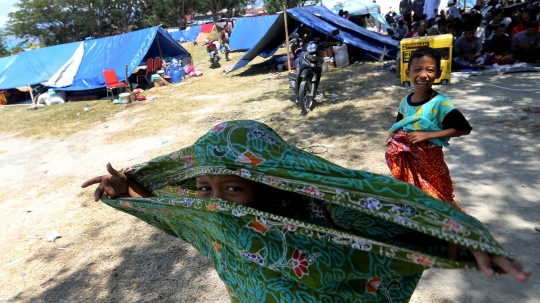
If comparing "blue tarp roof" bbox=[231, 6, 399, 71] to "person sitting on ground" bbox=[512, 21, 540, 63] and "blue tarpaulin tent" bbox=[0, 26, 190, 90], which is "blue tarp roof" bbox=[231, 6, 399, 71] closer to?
"person sitting on ground" bbox=[512, 21, 540, 63]

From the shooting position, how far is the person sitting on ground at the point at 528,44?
24.5 ft

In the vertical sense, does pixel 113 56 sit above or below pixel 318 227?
above

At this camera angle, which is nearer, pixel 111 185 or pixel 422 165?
pixel 111 185

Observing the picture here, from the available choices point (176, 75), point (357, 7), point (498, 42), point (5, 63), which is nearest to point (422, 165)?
point (498, 42)

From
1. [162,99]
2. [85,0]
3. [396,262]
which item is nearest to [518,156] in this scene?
[396,262]

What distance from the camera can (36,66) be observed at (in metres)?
12.9

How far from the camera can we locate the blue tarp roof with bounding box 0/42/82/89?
41.4 ft

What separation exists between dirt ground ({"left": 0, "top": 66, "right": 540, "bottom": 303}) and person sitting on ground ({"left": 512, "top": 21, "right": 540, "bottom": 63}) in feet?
3.59

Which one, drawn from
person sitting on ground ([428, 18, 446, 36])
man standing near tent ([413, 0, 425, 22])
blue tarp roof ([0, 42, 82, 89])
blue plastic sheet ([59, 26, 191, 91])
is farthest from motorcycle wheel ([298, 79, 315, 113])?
blue tarp roof ([0, 42, 82, 89])

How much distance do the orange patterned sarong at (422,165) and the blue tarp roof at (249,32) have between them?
49.6ft

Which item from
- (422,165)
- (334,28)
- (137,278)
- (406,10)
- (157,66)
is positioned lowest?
(137,278)

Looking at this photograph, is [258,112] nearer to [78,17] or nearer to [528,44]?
[528,44]

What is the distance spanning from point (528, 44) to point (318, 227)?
28.8 feet

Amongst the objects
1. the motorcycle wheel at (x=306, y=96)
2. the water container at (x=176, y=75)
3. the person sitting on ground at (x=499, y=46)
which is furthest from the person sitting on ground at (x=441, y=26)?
the water container at (x=176, y=75)
